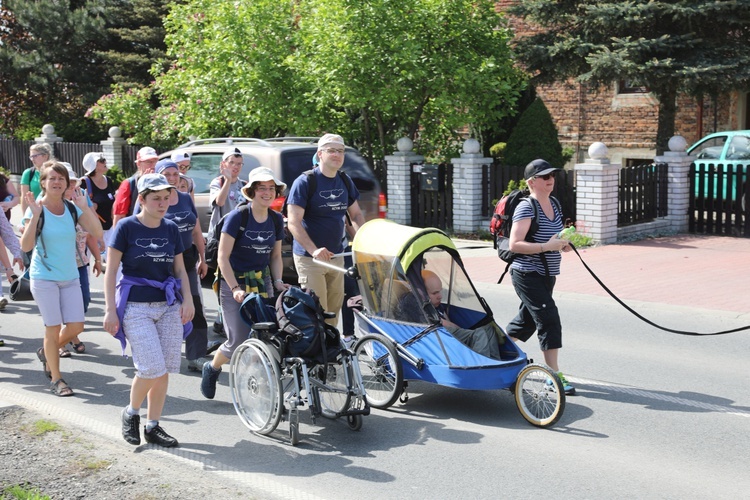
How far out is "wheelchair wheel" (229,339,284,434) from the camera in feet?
20.6

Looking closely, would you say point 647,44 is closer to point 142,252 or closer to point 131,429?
point 142,252

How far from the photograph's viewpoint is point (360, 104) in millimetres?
18594

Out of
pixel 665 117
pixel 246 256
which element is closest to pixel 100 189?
pixel 246 256

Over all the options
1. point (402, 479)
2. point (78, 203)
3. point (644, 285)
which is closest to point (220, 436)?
point (402, 479)

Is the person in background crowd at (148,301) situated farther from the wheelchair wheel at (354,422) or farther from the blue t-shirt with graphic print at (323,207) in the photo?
the blue t-shirt with graphic print at (323,207)

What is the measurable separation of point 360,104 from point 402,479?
44.3ft

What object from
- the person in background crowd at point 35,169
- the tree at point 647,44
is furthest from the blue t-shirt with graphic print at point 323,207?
the tree at point 647,44

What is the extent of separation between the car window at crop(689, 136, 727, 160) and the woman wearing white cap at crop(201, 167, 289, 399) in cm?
1503

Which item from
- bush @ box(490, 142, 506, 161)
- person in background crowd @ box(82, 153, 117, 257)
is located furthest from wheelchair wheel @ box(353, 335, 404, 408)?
bush @ box(490, 142, 506, 161)

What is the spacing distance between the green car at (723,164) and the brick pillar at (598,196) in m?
1.97

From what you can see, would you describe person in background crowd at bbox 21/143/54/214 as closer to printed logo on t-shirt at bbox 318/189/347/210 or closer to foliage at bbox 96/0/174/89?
printed logo on t-shirt at bbox 318/189/347/210

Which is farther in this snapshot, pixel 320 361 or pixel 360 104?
pixel 360 104

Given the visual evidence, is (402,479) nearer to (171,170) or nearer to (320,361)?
(320,361)

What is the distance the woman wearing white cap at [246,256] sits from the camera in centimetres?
719
